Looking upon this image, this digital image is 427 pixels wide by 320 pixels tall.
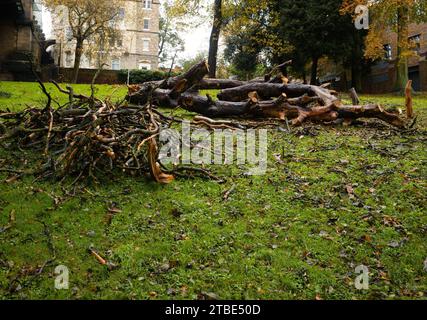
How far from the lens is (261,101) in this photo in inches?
413

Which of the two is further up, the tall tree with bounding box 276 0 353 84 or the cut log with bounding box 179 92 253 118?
the tall tree with bounding box 276 0 353 84

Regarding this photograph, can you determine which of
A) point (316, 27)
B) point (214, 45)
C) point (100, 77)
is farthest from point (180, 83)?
point (100, 77)

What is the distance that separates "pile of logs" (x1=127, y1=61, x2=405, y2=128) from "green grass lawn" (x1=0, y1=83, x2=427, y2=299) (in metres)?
3.16

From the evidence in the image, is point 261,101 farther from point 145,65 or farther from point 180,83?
point 145,65

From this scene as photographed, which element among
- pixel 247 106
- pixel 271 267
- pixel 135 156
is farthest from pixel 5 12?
pixel 271 267

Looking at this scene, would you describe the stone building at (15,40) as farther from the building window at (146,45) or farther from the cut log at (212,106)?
the building window at (146,45)

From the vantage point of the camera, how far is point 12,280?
3.74m

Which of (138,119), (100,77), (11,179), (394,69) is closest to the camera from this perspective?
(11,179)

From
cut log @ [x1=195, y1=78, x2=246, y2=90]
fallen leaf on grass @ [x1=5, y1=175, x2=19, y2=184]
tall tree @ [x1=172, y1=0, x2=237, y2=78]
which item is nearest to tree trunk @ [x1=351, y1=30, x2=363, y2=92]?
tall tree @ [x1=172, y1=0, x2=237, y2=78]

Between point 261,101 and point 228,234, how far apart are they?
251 inches

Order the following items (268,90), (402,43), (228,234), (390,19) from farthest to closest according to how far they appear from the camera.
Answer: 1. (390,19)
2. (402,43)
3. (268,90)
4. (228,234)

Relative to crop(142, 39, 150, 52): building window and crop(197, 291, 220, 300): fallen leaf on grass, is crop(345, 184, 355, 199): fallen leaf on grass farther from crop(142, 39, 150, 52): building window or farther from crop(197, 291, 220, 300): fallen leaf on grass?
crop(142, 39, 150, 52): building window

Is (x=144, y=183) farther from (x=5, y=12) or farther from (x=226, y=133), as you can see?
(x=5, y=12)

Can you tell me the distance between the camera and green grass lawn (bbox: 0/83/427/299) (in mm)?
3805
